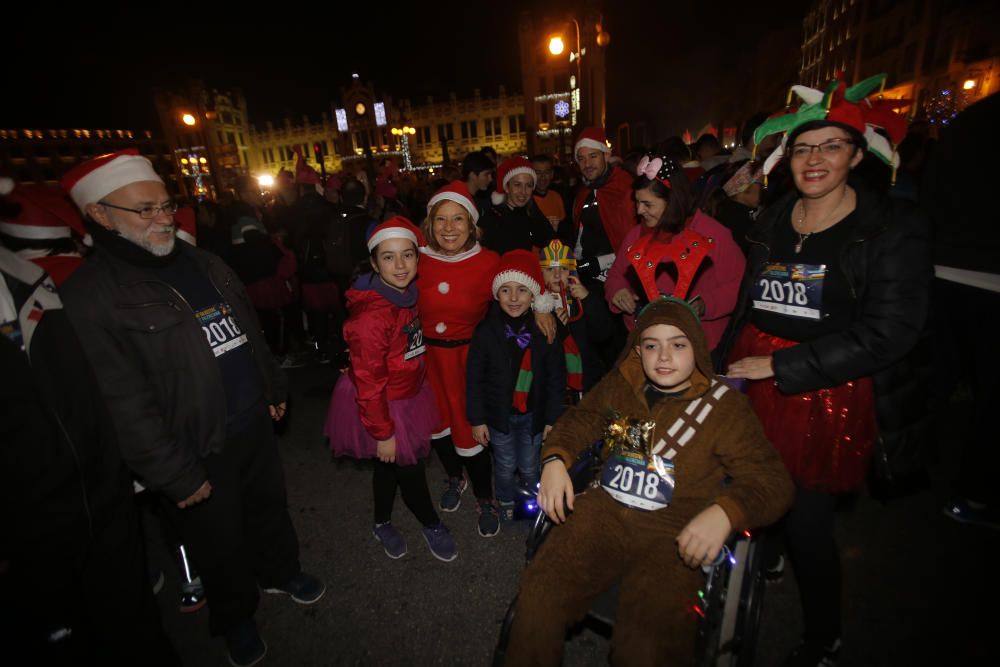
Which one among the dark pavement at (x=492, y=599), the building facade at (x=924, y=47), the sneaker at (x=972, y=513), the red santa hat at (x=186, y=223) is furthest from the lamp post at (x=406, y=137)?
the sneaker at (x=972, y=513)

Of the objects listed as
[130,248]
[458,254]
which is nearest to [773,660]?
[458,254]

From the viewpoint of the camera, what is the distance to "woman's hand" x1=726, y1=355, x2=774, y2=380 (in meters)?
1.87

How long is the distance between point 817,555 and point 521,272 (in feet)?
6.66

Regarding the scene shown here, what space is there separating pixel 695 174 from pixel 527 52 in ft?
183

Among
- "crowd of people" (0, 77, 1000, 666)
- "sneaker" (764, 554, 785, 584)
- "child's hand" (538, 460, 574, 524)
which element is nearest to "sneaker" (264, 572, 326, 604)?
"crowd of people" (0, 77, 1000, 666)

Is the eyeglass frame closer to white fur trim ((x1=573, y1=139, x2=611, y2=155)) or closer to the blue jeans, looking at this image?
the blue jeans

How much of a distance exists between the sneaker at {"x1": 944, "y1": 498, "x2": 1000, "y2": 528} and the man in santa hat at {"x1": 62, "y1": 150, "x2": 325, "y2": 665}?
174 inches

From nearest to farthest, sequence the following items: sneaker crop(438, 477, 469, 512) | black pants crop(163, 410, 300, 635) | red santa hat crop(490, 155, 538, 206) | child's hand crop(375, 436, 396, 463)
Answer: black pants crop(163, 410, 300, 635), child's hand crop(375, 436, 396, 463), sneaker crop(438, 477, 469, 512), red santa hat crop(490, 155, 538, 206)

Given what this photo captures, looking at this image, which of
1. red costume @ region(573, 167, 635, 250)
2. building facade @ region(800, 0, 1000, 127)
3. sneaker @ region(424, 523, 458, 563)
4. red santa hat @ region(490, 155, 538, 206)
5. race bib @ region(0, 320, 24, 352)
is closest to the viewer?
race bib @ region(0, 320, 24, 352)

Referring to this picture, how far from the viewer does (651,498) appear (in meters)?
1.96

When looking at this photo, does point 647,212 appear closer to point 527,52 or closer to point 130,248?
point 130,248

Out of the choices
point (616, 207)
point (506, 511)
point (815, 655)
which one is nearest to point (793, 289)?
point (815, 655)

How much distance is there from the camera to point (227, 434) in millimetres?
2250

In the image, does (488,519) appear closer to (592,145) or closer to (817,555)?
(817,555)
